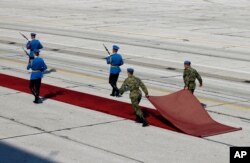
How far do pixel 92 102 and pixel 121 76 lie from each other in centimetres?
544

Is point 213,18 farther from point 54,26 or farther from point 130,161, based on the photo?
point 130,161

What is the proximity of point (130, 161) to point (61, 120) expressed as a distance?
423cm

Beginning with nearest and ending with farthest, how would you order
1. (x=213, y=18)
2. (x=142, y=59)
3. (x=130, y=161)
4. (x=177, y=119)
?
(x=130, y=161), (x=177, y=119), (x=142, y=59), (x=213, y=18)

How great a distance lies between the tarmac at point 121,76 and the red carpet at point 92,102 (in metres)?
0.47

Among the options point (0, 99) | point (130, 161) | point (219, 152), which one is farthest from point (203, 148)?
point (0, 99)

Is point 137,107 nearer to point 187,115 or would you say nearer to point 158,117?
point 158,117

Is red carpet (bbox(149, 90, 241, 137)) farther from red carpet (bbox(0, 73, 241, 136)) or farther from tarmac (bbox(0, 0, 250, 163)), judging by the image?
tarmac (bbox(0, 0, 250, 163))

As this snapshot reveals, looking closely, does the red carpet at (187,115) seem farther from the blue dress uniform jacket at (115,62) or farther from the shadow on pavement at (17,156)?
the shadow on pavement at (17,156)

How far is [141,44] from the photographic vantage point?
35781 millimetres

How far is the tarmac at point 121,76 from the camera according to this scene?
1422cm

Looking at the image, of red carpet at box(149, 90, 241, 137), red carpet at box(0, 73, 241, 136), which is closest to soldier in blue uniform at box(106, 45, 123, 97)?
red carpet at box(0, 73, 241, 136)

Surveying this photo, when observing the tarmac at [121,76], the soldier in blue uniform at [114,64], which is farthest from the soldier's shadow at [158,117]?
the soldier in blue uniform at [114,64]

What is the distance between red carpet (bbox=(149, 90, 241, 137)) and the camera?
1596 cm

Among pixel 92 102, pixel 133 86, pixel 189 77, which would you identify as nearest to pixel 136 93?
pixel 133 86
